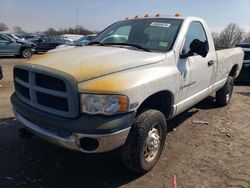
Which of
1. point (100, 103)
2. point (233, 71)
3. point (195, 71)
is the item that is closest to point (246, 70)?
point (233, 71)

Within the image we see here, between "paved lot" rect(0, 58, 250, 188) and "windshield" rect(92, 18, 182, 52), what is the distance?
1.55 meters

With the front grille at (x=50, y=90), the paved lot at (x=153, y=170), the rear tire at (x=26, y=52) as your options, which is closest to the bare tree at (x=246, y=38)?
the rear tire at (x=26, y=52)

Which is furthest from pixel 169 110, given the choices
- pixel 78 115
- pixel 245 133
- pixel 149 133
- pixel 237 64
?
pixel 237 64

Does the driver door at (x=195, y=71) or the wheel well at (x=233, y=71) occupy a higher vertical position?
the driver door at (x=195, y=71)

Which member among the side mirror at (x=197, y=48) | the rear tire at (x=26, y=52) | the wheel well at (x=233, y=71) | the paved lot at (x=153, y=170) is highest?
the side mirror at (x=197, y=48)

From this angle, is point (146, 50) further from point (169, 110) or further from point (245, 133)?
point (245, 133)

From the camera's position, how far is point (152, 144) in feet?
12.2

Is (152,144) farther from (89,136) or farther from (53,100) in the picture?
(53,100)

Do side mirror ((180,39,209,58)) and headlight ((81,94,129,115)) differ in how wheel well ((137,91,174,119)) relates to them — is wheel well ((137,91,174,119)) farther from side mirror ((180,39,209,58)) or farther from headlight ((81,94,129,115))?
headlight ((81,94,129,115))

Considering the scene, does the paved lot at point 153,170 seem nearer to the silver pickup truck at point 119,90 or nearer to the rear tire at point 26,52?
the silver pickup truck at point 119,90

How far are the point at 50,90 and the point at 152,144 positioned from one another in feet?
4.56

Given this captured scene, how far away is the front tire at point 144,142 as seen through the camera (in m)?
3.38

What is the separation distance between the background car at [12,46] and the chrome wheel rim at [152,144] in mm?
16540

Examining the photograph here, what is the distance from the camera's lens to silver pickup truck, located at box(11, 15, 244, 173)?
3027 mm
